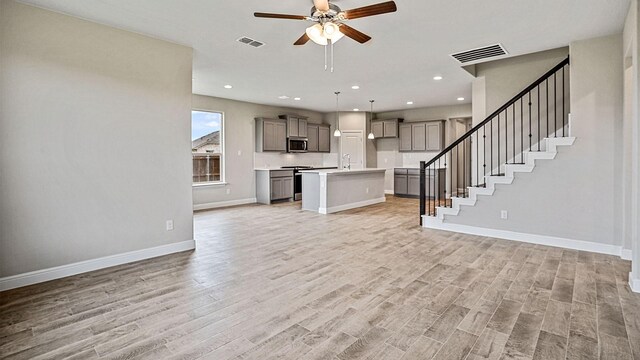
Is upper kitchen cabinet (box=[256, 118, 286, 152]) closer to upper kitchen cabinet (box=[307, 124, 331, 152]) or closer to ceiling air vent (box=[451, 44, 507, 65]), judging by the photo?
upper kitchen cabinet (box=[307, 124, 331, 152])

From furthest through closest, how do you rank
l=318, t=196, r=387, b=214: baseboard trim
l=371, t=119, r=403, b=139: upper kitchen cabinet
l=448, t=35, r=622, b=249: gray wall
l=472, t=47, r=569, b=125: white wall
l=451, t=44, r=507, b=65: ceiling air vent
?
l=371, t=119, r=403, b=139: upper kitchen cabinet < l=318, t=196, r=387, b=214: baseboard trim < l=472, t=47, r=569, b=125: white wall < l=451, t=44, r=507, b=65: ceiling air vent < l=448, t=35, r=622, b=249: gray wall

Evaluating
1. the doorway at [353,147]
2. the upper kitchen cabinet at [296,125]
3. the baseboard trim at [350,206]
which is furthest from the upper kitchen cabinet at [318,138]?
the baseboard trim at [350,206]

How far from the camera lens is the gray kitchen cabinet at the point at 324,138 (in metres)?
10.1

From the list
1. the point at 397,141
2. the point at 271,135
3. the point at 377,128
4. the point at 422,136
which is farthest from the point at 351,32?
the point at 397,141

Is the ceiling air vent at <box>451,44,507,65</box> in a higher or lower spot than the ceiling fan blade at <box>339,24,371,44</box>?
higher

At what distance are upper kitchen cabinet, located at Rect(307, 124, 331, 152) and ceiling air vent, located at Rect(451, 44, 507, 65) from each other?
215 inches

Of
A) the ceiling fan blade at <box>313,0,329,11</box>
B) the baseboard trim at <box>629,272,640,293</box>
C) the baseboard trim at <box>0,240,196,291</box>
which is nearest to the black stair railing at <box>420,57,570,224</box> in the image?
the baseboard trim at <box>629,272,640,293</box>

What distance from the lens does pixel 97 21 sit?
347 cm

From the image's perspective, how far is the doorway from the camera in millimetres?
10328

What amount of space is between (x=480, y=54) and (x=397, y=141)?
571cm

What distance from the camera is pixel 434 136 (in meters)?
9.24

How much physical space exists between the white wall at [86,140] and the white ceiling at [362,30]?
0.28m

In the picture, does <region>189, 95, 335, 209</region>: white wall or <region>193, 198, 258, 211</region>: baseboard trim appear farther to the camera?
<region>189, 95, 335, 209</region>: white wall

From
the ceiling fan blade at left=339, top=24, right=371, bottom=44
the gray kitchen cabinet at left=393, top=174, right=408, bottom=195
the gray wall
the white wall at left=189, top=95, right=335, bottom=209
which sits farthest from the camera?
the gray kitchen cabinet at left=393, top=174, right=408, bottom=195
